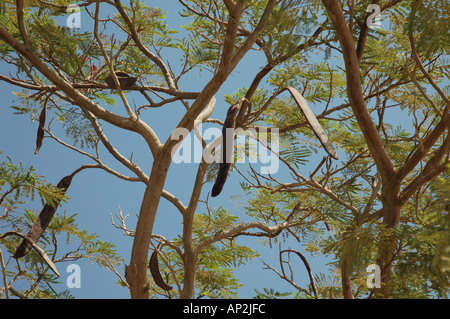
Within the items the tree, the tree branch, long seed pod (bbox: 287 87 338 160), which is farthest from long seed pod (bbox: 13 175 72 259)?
the tree branch

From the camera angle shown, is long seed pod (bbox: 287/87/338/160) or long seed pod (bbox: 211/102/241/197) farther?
long seed pod (bbox: 211/102/241/197)

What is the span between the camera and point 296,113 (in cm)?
243

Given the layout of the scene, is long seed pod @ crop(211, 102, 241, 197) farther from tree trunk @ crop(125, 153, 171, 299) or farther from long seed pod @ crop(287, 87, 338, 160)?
tree trunk @ crop(125, 153, 171, 299)

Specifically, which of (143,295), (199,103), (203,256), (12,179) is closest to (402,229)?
(199,103)

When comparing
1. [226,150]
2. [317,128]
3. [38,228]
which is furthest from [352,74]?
[38,228]

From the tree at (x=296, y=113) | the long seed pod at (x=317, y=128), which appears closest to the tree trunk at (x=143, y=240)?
the tree at (x=296, y=113)

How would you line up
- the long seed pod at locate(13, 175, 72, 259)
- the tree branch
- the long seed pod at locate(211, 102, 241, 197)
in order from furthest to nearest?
the long seed pod at locate(13, 175, 72, 259), the long seed pod at locate(211, 102, 241, 197), the tree branch

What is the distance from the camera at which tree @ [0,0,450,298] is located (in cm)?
149

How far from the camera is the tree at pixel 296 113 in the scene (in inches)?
58.8

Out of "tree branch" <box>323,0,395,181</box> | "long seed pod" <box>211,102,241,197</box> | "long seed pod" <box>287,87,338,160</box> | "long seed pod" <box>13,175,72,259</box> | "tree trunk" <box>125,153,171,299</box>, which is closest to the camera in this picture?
"long seed pod" <box>287,87,338,160</box>

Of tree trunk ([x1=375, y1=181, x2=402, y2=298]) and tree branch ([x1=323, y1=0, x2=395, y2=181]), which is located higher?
tree branch ([x1=323, y1=0, x2=395, y2=181])

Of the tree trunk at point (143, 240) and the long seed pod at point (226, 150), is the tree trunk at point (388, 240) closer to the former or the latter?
the long seed pod at point (226, 150)

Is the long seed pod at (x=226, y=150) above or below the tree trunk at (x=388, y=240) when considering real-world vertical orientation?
above

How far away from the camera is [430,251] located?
56.2 inches
